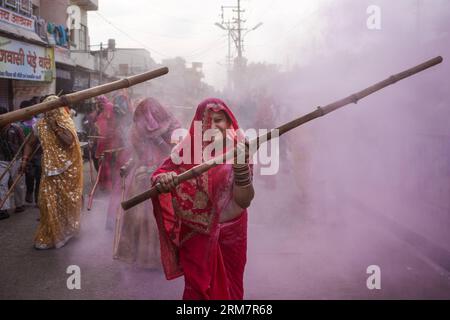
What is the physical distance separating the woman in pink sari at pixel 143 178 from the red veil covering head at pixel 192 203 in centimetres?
173

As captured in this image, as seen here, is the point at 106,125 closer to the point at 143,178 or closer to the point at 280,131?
the point at 143,178

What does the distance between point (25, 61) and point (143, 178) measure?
971 centimetres

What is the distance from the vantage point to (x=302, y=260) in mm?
4766

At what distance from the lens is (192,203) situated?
2.82 m

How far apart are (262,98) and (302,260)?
5.97 m

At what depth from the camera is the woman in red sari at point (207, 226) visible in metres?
2.72

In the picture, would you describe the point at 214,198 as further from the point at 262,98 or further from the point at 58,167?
the point at 262,98

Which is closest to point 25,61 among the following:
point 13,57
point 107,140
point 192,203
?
point 13,57

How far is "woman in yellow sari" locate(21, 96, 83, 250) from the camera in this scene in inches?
208

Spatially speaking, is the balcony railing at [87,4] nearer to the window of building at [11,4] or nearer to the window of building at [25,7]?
the window of building at [25,7]

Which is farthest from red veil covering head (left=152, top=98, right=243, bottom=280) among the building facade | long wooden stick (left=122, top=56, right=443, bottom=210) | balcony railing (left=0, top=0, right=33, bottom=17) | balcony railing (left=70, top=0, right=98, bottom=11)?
balcony railing (left=70, top=0, right=98, bottom=11)

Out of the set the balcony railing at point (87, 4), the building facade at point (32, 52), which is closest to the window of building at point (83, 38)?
the balcony railing at point (87, 4)

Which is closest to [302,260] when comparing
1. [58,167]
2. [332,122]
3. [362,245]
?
[362,245]

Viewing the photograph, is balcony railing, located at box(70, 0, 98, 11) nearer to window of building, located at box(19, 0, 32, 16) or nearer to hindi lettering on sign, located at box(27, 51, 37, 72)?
window of building, located at box(19, 0, 32, 16)
